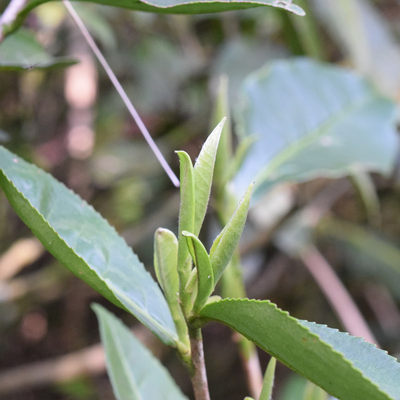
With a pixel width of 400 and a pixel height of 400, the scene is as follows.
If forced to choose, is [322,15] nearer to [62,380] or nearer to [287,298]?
[287,298]

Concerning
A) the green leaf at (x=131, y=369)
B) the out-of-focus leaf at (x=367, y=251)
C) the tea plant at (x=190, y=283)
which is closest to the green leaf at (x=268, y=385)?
the tea plant at (x=190, y=283)

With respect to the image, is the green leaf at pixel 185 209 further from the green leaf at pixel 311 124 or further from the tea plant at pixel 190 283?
the green leaf at pixel 311 124

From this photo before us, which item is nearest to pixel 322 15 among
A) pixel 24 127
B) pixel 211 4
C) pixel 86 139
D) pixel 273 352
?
pixel 86 139

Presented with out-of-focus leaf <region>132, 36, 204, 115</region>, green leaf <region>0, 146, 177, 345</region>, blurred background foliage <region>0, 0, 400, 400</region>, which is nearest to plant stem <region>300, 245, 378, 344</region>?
blurred background foliage <region>0, 0, 400, 400</region>

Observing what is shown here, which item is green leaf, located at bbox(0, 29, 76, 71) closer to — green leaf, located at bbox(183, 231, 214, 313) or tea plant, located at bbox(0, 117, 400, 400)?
tea plant, located at bbox(0, 117, 400, 400)

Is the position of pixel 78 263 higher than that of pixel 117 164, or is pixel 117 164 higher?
pixel 78 263

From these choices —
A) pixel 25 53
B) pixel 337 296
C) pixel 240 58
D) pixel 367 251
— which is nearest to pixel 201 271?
pixel 25 53
